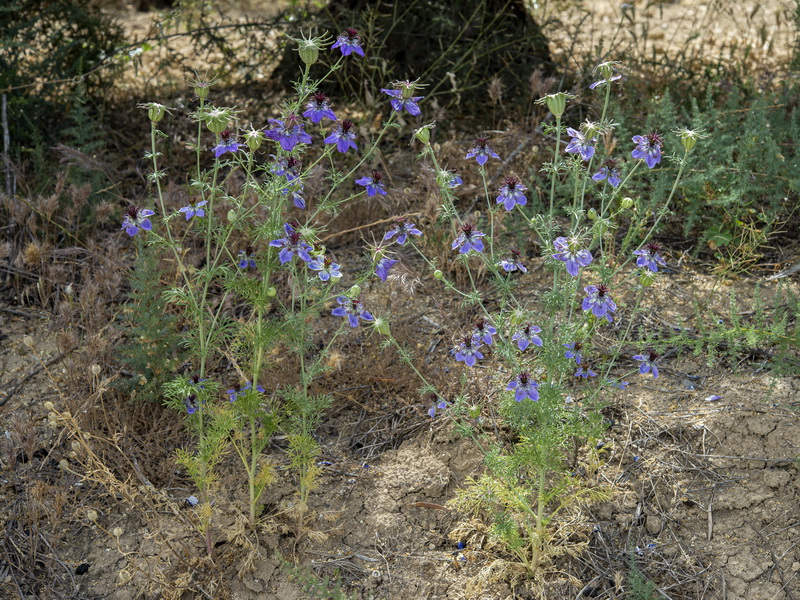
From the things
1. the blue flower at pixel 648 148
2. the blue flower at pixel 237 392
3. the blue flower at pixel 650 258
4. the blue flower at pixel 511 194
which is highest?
the blue flower at pixel 648 148

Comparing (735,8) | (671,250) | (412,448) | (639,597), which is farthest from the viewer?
(735,8)

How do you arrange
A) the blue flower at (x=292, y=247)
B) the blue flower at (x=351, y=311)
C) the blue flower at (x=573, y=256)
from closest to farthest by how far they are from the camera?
the blue flower at (x=573, y=256) → the blue flower at (x=292, y=247) → the blue flower at (x=351, y=311)

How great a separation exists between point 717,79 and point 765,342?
2236mm

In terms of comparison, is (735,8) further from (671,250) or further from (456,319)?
(456,319)

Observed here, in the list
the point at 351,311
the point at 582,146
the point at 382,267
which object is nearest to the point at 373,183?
the point at 382,267

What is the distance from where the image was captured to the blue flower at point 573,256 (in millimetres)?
2326

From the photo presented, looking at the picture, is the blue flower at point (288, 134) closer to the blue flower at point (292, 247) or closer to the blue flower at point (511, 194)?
the blue flower at point (292, 247)

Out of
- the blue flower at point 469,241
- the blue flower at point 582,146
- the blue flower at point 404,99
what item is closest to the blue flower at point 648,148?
the blue flower at point 582,146

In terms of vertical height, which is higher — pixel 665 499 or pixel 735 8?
pixel 735 8

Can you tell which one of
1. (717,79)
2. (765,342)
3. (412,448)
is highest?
(717,79)

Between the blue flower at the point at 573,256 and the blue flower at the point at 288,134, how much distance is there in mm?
807

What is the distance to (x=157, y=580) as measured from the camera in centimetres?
267

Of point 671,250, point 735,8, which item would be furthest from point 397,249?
point 735,8

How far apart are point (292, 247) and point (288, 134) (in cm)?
33
